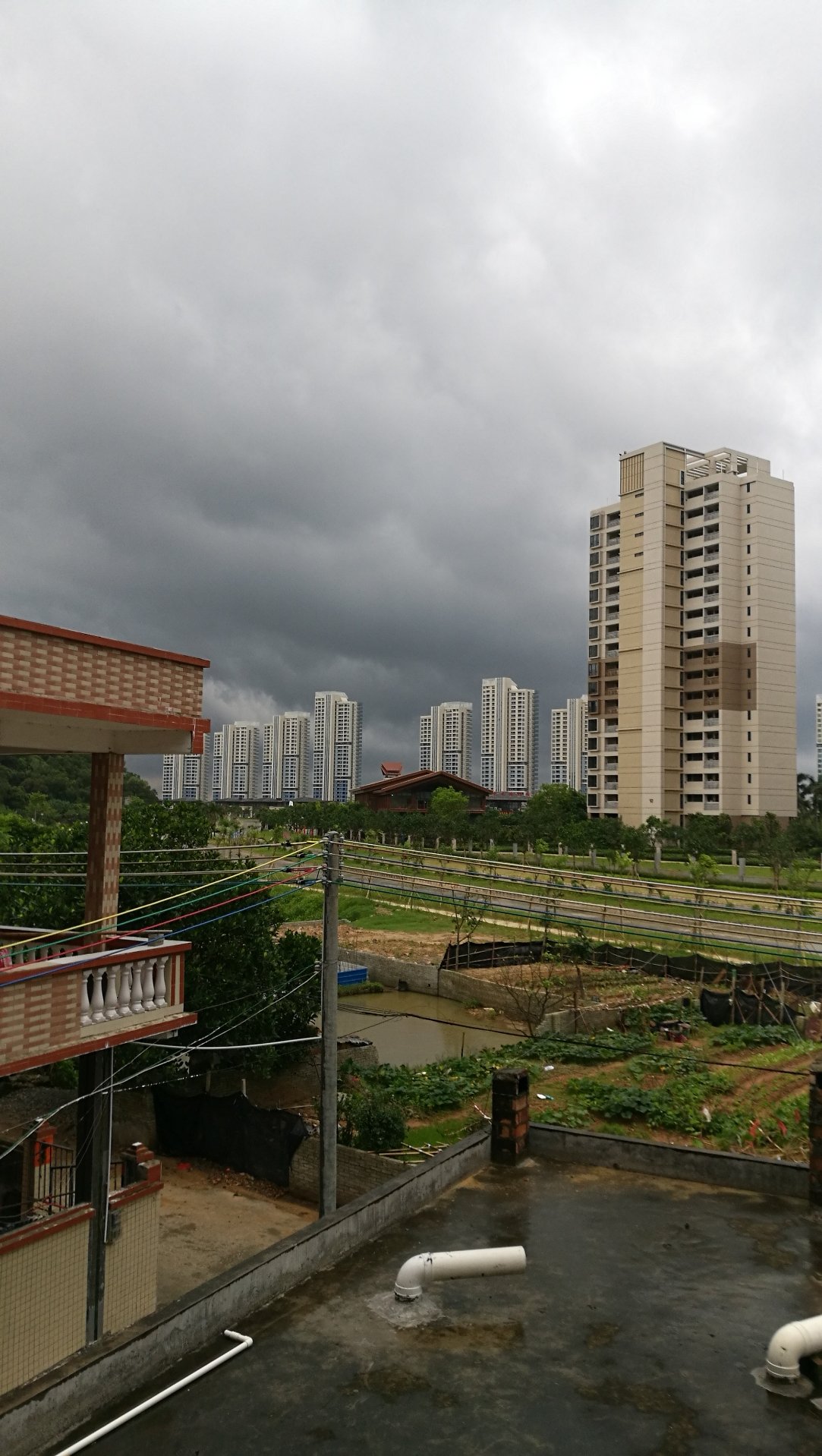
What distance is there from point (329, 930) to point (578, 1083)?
32.9ft

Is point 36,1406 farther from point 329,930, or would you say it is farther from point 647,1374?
point 329,930

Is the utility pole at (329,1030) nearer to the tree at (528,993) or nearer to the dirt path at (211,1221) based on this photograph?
the dirt path at (211,1221)

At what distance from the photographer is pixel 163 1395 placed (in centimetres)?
623

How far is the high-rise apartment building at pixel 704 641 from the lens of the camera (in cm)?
7725

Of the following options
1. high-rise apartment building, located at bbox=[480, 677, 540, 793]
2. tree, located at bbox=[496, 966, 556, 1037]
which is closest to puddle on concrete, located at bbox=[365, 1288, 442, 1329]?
tree, located at bbox=[496, 966, 556, 1037]

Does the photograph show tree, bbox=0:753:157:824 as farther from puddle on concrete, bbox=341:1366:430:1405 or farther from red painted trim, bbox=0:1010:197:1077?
puddle on concrete, bbox=341:1366:430:1405

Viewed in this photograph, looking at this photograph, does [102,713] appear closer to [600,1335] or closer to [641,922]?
[600,1335]

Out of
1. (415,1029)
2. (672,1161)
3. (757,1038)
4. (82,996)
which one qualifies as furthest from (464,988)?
(82,996)

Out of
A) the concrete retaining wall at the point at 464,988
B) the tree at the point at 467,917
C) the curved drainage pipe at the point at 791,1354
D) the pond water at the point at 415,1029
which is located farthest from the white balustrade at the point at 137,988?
the tree at the point at 467,917

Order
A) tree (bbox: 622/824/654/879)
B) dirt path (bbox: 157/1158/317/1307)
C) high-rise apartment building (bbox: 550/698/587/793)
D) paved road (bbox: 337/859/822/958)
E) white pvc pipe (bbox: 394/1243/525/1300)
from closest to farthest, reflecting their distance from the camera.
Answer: white pvc pipe (bbox: 394/1243/525/1300), dirt path (bbox: 157/1158/317/1307), paved road (bbox: 337/859/822/958), tree (bbox: 622/824/654/879), high-rise apartment building (bbox: 550/698/587/793)

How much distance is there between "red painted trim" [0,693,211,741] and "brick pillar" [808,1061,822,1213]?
738cm

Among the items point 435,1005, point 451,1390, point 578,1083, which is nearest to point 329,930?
point 451,1390

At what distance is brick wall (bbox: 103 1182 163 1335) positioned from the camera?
35.1ft

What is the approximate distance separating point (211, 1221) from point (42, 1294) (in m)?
6.12
